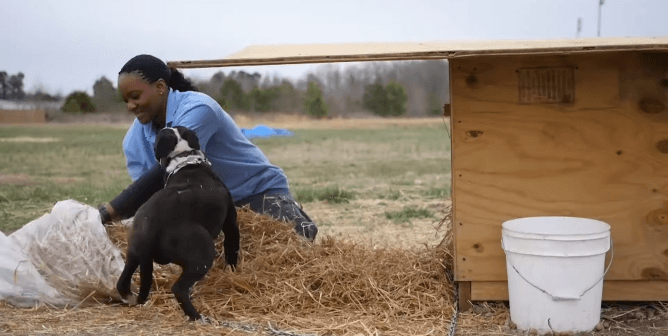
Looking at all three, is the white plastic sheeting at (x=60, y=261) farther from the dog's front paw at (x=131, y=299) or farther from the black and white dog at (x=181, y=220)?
the black and white dog at (x=181, y=220)

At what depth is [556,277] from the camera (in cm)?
354

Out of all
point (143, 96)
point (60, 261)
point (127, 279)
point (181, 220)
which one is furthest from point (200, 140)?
point (60, 261)

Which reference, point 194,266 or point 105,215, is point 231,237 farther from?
point 105,215

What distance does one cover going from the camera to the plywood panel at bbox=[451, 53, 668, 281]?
388cm

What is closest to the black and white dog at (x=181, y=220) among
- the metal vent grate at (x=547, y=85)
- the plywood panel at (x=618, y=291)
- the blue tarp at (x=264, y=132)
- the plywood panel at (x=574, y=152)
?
the plywood panel at (x=574, y=152)

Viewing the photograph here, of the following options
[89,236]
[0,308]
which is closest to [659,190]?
[89,236]

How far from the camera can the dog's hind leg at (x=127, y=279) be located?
11.9ft

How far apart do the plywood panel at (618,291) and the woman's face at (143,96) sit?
2204 mm

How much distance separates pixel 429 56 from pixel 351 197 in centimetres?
631

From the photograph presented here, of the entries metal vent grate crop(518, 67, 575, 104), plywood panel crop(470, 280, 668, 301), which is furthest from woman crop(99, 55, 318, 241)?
metal vent grate crop(518, 67, 575, 104)

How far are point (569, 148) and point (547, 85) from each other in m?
0.38

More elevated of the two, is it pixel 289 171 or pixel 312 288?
pixel 312 288

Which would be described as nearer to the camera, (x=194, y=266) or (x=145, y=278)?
(x=194, y=266)

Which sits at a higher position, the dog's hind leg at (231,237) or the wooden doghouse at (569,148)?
the wooden doghouse at (569,148)
